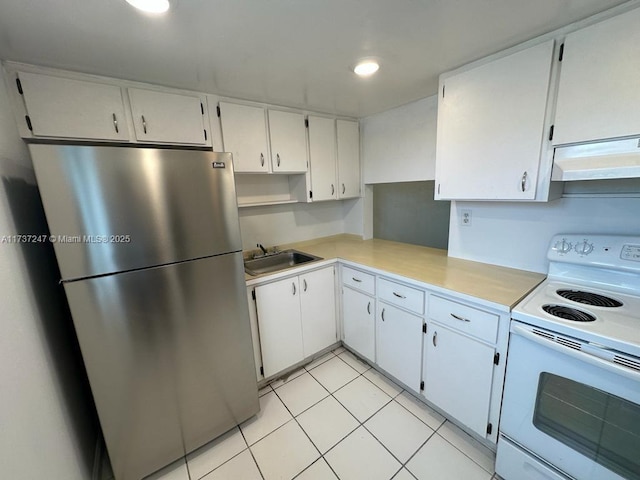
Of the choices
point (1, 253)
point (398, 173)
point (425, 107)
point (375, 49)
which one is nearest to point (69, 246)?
point (1, 253)

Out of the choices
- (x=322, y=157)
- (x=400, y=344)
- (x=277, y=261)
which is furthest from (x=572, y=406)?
(x=322, y=157)

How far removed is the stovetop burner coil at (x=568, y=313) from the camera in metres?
1.06

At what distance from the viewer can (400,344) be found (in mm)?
1800

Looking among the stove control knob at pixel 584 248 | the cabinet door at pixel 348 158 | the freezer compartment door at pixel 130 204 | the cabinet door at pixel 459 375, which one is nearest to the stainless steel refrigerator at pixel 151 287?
the freezer compartment door at pixel 130 204

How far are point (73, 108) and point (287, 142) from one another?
4.40 feet

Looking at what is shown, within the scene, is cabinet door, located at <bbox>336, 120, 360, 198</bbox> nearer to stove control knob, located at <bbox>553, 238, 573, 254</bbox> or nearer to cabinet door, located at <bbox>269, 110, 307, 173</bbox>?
cabinet door, located at <bbox>269, 110, 307, 173</bbox>

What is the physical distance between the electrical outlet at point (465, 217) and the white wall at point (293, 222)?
1133 mm

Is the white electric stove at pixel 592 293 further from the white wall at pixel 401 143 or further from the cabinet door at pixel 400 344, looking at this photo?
the white wall at pixel 401 143

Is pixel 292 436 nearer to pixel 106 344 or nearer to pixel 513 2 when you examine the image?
pixel 106 344

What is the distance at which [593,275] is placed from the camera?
4.33 ft

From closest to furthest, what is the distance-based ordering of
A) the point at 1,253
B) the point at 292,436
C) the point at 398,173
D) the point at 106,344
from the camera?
the point at 1,253
the point at 106,344
the point at 292,436
the point at 398,173

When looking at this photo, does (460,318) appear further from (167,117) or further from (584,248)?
(167,117)

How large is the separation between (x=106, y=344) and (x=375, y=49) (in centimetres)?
200

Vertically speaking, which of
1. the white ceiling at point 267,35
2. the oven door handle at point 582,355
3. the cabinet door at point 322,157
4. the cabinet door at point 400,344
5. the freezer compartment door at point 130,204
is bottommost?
the cabinet door at point 400,344
